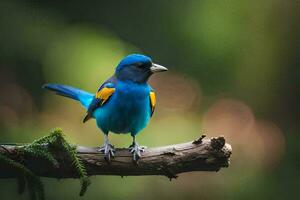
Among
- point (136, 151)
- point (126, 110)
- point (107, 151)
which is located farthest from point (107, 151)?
point (126, 110)

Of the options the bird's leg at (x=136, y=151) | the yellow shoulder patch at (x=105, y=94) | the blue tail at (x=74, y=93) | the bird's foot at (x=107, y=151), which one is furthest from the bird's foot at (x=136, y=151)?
the blue tail at (x=74, y=93)

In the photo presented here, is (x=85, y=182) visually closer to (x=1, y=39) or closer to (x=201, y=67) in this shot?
(x=1, y=39)

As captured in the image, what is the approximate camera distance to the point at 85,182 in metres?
3.96

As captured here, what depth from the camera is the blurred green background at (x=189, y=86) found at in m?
5.79

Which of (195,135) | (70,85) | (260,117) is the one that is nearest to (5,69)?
(70,85)

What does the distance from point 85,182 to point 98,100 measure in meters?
1.02

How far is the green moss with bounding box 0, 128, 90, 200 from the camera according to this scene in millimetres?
4016

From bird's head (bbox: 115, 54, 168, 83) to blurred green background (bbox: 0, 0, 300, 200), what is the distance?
67 centimetres

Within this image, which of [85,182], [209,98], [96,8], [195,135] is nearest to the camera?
[85,182]

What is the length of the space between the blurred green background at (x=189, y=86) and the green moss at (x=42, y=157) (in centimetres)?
134

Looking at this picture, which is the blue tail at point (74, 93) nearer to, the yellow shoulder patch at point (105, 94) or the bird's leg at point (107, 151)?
the yellow shoulder patch at point (105, 94)

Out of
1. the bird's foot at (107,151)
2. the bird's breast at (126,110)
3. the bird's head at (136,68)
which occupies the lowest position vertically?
the bird's foot at (107,151)

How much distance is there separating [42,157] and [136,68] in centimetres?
101

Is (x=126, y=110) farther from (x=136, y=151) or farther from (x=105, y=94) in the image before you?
(x=136, y=151)
